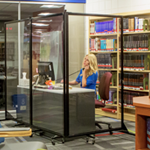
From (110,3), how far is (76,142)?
12.1ft

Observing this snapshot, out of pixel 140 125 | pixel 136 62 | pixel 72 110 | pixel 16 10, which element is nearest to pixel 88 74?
pixel 72 110

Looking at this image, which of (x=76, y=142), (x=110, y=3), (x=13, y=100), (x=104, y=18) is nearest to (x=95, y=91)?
(x=76, y=142)

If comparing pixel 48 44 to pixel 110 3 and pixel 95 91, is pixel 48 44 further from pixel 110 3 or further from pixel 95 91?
pixel 110 3

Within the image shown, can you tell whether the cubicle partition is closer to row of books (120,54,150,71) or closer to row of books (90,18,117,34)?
row of books (90,18,117,34)

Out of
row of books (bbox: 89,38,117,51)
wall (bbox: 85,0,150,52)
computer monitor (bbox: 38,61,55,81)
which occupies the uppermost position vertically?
wall (bbox: 85,0,150,52)

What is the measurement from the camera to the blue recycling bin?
529cm

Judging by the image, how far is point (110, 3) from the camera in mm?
6500

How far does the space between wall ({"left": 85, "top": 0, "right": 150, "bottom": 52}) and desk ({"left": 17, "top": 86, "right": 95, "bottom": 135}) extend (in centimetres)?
261

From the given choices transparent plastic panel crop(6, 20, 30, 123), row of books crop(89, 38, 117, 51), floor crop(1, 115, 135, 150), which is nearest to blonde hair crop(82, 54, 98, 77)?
row of books crop(89, 38, 117, 51)

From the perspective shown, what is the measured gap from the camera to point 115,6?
252 inches

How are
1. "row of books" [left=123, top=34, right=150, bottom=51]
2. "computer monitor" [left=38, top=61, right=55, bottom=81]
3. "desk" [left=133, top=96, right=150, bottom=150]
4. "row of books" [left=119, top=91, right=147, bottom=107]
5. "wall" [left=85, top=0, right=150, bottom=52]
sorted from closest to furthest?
"desk" [left=133, top=96, right=150, bottom=150], "computer monitor" [left=38, top=61, right=55, bottom=81], "row of books" [left=123, top=34, right=150, bottom=51], "row of books" [left=119, top=91, right=147, bottom=107], "wall" [left=85, top=0, right=150, bottom=52]

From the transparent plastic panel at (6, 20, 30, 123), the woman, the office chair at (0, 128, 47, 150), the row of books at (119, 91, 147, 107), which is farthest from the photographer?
the row of books at (119, 91, 147, 107)

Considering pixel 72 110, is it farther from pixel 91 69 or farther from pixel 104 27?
pixel 104 27

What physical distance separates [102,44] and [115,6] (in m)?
2.00
